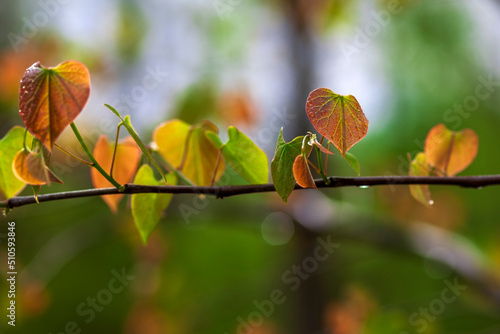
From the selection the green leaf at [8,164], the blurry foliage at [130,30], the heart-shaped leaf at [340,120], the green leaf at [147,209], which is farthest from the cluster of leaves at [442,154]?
the blurry foliage at [130,30]

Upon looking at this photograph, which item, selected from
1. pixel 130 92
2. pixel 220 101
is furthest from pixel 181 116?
pixel 130 92

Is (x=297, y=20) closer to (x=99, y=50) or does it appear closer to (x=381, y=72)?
(x=99, y=50)

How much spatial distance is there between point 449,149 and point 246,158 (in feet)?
0.64

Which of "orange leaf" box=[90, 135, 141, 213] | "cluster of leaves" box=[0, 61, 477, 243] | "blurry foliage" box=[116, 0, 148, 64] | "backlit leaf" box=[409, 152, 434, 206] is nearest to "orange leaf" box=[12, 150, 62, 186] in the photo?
"cluster of leaves" box=[0, 61, 477, 243]

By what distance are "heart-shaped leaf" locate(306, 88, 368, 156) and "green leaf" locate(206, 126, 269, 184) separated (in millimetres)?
84

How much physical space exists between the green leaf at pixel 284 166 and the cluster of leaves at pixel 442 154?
13 centimetres

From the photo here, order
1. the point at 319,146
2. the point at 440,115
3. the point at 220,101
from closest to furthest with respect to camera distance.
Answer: the point at 319,146
the point at 220,101
the point at 440,115

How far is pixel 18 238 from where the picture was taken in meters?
2.01

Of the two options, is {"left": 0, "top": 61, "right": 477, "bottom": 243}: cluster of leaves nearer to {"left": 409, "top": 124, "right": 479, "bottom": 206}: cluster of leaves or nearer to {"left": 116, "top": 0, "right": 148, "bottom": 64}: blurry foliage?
{"left": 409, "top": 124, "right": 479, "bottom": 206}: cluster of leaves

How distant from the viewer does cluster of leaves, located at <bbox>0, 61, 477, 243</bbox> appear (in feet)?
0.94

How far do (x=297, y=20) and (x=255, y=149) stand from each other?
1.56 meters

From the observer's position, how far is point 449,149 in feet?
1.34

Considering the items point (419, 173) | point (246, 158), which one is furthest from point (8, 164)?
point (419, 173)

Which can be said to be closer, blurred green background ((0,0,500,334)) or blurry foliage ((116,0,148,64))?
blurred green background ((0,0,500,334))
